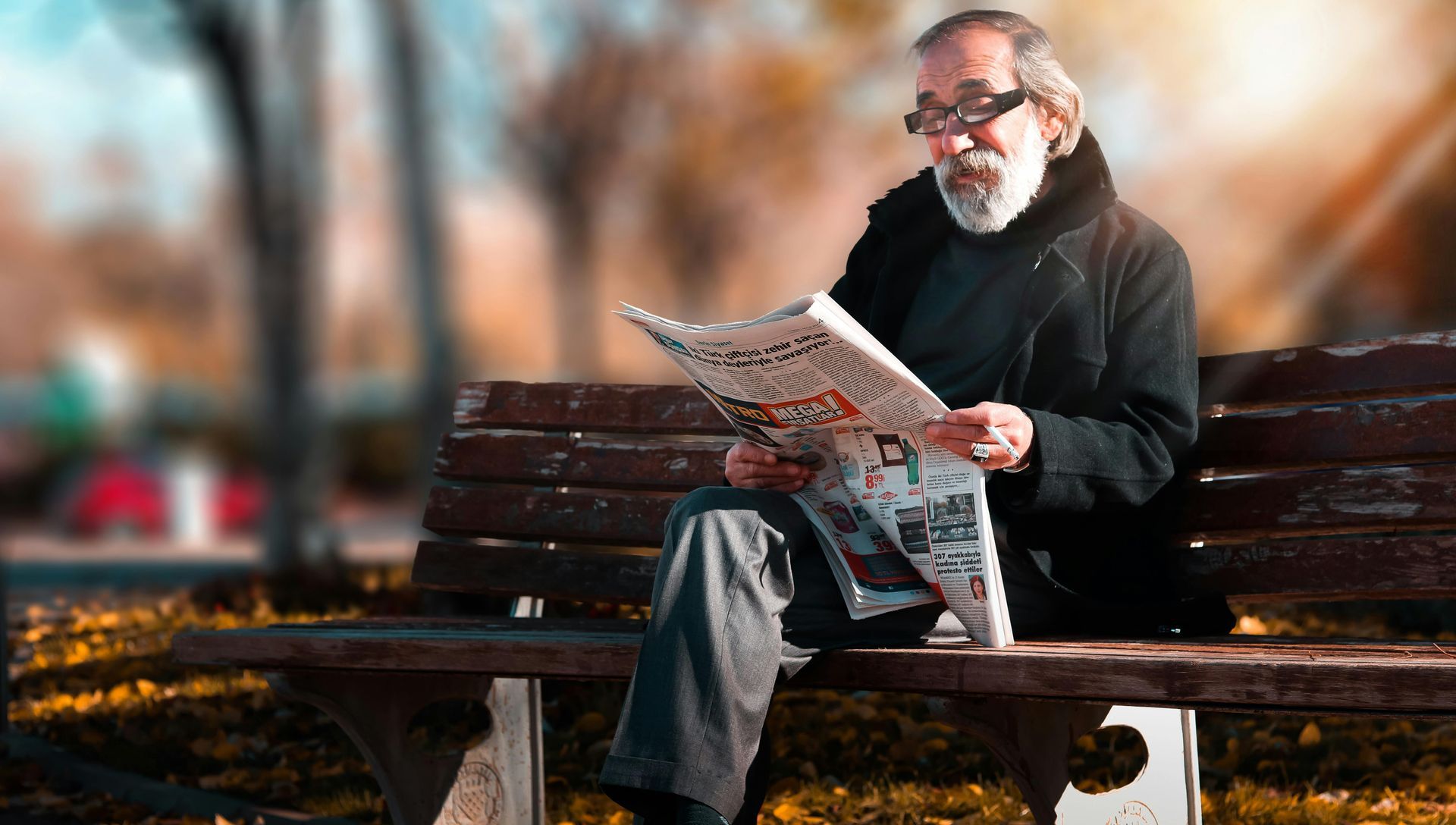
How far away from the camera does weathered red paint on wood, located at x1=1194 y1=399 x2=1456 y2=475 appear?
8.84ft

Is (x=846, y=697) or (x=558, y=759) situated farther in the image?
(x=846, y=697)

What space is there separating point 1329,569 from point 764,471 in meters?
1.06

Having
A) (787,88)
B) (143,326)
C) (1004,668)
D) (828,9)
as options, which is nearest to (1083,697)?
(1004,668)

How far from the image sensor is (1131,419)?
8.34ft

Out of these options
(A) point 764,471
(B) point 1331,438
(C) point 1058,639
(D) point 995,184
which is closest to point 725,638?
(A) point 764,471

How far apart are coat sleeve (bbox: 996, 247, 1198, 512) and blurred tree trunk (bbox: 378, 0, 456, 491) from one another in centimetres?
511

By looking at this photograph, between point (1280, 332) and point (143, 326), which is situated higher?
point (143, 326)

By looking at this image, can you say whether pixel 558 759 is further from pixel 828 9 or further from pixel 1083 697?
pixel 828 9

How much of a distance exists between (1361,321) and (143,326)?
1790 centimetres

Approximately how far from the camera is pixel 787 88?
12.6m

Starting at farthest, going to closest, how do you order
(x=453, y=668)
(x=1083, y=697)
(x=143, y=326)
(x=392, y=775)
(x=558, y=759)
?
(x=143, y=326) → (x=558, y=759) → (x=392, y=775) → (x=453, y=668) → (x=1083, y=697)

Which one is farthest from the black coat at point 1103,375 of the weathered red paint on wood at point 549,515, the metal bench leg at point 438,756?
the metal bench leg at point 438,756

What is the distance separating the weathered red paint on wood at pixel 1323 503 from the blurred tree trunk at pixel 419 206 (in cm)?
498

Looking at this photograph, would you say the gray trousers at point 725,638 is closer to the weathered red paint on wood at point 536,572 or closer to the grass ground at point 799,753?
the weathered red paint on wood at point 536,572
